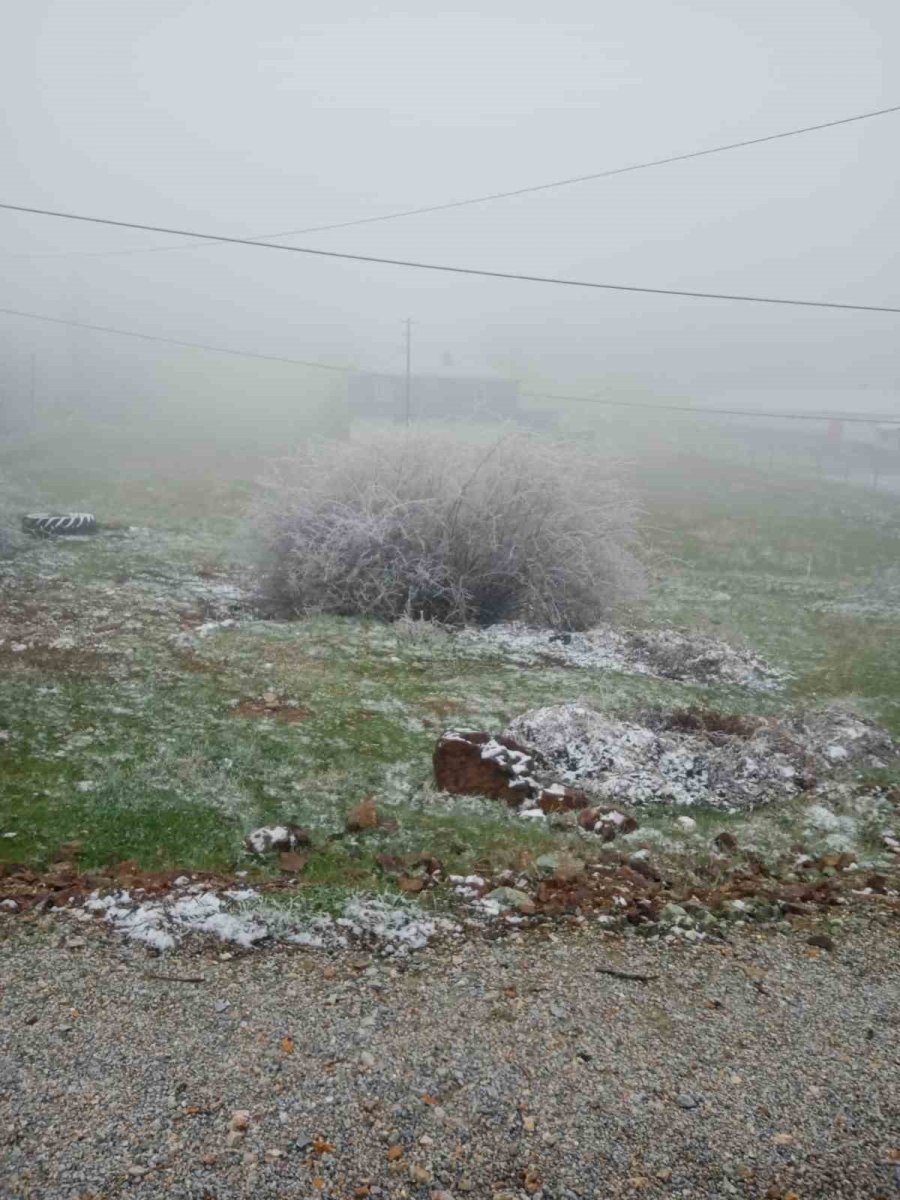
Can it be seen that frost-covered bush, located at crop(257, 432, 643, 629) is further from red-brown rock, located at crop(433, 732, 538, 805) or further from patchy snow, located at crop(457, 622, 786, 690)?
red-brown rock, located at crop(433, 732, 538, 805)

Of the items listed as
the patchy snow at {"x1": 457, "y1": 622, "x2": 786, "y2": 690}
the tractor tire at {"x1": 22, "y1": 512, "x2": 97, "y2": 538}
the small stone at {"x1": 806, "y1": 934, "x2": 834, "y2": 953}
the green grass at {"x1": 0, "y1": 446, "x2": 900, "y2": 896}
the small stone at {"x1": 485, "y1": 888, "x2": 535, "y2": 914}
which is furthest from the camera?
the tractor tire at {"x1": 22, "y1": 512, "x2": 97, "y2": 538}

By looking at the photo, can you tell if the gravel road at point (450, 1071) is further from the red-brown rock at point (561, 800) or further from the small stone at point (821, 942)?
the red-brown rock at point (561, 800)

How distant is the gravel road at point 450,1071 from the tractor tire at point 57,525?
12121 millimetres

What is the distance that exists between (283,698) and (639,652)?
464cm

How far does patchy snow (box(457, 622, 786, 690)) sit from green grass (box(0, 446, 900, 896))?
0.42 metres

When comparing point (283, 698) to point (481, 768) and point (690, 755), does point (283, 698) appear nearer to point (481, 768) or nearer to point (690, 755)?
point (481, 768)

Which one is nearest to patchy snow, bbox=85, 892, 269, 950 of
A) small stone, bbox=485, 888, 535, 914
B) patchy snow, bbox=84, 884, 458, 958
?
patchy snow, bbox=84, 884, 458, 958

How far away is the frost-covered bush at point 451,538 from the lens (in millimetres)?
10969

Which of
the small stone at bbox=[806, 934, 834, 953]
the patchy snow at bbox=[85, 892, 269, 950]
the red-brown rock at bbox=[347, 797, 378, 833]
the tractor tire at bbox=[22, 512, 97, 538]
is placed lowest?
the small stone at bbox=[806, 934, 834, 953]

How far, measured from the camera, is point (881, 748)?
7.36 m

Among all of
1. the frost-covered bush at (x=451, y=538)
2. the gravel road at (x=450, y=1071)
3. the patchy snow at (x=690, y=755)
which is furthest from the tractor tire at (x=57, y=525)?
the gravel road at (x=450, y=1071)

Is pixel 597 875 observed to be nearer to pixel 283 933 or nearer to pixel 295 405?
pixel 283 933

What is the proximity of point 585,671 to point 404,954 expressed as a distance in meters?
5.41

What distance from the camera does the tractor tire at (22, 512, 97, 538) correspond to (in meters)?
14.9
